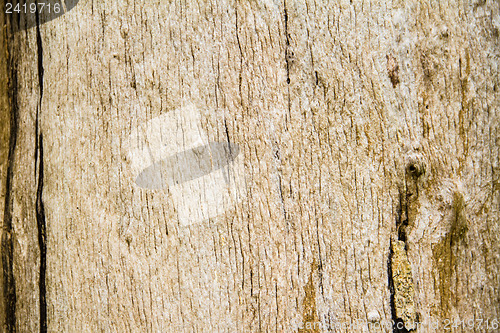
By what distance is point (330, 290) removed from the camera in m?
1.01

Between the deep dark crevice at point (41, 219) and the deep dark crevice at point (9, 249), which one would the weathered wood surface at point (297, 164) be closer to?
the deep dark crevice at point (41, 219)

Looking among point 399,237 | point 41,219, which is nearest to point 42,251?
point 41,219

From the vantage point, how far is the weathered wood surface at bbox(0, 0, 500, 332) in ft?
3.27

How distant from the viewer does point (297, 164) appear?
1007 millimetres

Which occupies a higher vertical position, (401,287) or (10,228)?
(10,228)

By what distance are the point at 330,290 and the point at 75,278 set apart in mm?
827

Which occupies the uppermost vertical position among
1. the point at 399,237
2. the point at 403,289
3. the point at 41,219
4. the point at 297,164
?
the point at 297,164

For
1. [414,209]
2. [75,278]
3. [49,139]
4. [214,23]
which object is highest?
[214,23]

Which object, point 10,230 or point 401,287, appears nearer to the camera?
point 401,287

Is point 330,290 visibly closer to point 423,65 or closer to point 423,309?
point 423,309

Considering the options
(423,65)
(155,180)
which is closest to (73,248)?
(155,180)

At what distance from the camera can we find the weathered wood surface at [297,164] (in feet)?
3.27

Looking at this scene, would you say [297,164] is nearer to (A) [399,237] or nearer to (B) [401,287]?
(A) [399,237]

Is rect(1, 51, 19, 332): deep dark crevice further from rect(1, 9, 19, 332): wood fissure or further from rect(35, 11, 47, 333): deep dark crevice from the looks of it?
rect(35, 11, 47, 333): deep dark crevice
